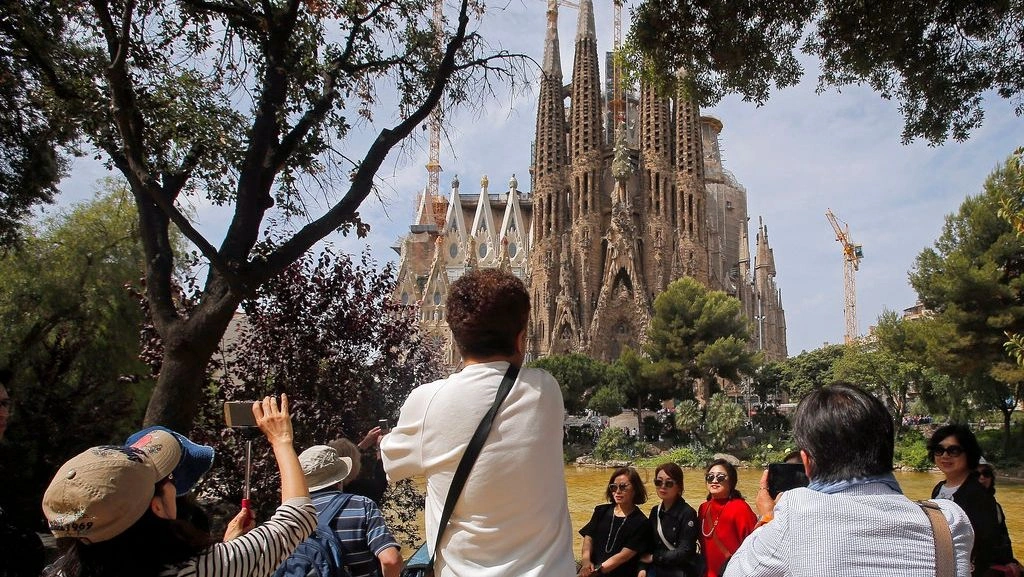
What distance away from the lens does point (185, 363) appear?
4395 mm

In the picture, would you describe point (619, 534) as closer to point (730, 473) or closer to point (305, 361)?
point (730, 473)

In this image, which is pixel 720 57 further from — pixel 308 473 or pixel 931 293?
pixel 931 293

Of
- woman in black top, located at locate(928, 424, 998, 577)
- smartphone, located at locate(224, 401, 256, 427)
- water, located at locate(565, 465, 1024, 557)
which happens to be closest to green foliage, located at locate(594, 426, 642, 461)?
water, located at locate(565, 465, 1024, 557)

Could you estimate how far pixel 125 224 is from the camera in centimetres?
1374

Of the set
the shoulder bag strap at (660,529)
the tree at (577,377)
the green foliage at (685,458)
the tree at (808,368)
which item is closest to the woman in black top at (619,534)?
the shoulder bag strap at (660,529)

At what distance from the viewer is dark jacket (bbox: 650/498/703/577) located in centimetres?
396

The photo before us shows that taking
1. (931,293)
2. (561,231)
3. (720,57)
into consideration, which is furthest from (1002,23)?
(561,231)

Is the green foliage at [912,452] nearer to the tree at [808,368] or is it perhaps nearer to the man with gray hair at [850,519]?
the tree at [808,368]

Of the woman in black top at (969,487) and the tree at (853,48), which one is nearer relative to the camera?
the woman in black top at (969,487)

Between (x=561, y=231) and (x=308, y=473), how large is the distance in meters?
43.7

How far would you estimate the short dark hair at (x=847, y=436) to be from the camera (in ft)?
5.72

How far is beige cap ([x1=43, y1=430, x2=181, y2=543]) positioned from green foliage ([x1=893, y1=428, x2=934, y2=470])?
23685 millimetres

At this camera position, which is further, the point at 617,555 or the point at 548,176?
the point at 548,176

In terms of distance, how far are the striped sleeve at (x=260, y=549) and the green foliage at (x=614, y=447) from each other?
26.5 metres
